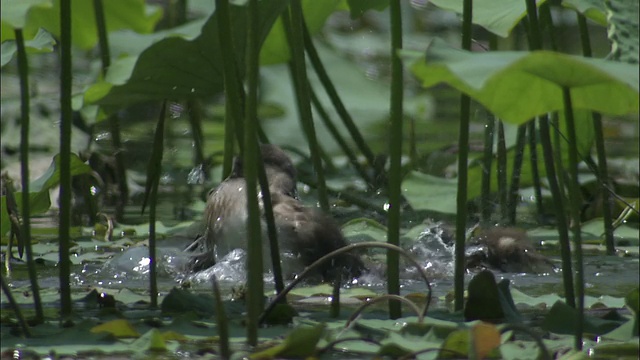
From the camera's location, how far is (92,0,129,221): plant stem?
508cm

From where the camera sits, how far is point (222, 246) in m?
4.26

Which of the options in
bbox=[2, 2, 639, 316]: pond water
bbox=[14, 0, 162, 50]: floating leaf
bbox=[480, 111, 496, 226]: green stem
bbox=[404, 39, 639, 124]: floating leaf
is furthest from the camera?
bbox=[14, 0, 162, 50]: floating leaf

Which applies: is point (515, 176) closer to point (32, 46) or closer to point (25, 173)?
point (32, 46)

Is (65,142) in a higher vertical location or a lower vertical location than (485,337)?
higher

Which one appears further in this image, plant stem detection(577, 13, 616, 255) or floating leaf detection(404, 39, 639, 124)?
plant stem detection(577, 13, 616, 255)

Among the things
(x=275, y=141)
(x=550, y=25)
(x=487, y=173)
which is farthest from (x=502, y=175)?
(x=275, y=141)

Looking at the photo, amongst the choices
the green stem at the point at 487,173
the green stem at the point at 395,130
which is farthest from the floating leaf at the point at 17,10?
the green stem at the point at 487,173

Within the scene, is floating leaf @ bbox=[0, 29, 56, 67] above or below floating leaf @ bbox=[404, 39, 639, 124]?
above

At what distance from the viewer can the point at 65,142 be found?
2822 mm

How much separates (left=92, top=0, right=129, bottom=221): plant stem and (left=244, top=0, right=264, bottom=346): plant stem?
8.35 feet

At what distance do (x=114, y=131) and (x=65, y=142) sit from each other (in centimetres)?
264

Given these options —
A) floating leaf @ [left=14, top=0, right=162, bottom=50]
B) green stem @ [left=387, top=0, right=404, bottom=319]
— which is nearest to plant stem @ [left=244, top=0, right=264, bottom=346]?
green stem @ [left=387, top=0, right=404, bottom=319]

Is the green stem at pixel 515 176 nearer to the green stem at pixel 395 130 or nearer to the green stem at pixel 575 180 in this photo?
the green stem at pixel 395 130

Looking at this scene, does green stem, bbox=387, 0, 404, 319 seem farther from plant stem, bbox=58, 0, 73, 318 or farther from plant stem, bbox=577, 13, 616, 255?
plant stem, bbox=577, 13, 616, 255
